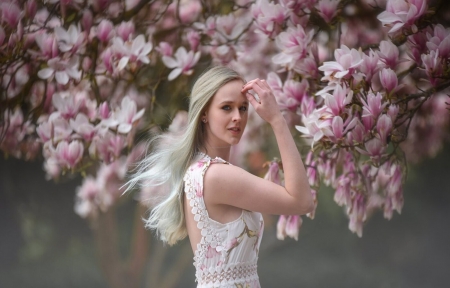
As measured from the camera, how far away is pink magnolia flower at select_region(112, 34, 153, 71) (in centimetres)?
295

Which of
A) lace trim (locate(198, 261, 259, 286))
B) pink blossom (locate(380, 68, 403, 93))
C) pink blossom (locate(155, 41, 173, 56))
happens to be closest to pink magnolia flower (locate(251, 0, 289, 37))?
pink blossom (locate(380, 68, 403, 93))

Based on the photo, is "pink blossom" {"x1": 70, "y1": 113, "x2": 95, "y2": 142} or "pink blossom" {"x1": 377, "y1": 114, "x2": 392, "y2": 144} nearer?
"pink blossom" {"x1": 377, "y1": 114, "x2": 392, "y2": 144}

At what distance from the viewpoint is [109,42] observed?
118 inches

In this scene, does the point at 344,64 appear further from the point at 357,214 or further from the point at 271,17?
the point at 357,214

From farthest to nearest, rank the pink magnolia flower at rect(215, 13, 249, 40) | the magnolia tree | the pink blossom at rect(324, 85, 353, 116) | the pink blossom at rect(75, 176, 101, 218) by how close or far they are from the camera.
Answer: the pink blossom at rect(75, 176, 101, 218), the pink magnolia flower at rect(215, 13, 249, 40), the magnolia tree, the pink blossom at rect(324, 85, 353, 116)

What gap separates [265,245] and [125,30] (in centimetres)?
108

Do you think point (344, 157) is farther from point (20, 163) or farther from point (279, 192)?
point (20, 163)

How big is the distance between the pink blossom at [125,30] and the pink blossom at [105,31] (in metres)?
0.03

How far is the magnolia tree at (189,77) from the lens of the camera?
2463 mm

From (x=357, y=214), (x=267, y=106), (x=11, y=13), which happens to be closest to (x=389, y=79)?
(x=357, y=214)

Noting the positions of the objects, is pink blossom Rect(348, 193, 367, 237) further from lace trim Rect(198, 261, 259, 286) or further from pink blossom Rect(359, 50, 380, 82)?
lace trim Rect(198, 261, 259, 286)

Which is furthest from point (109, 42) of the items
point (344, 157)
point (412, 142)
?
point (412, 142)

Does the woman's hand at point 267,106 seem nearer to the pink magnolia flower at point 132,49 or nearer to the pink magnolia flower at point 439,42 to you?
the pink magnolia flower at point 439,42

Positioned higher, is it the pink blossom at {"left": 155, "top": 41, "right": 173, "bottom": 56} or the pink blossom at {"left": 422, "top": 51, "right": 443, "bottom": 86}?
the pink blossom at {"left": 422, "top": 51, "right": 443, "bottom": 86}
